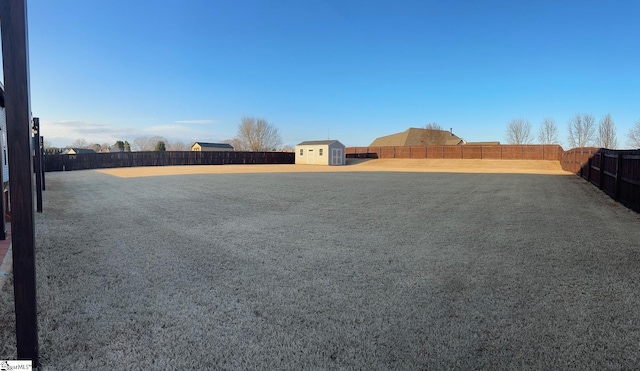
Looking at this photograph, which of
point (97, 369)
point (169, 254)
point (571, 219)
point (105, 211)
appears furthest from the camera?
point (105, 211)

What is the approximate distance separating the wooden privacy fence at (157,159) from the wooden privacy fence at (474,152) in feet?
40.7

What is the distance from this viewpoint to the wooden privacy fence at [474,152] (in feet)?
106

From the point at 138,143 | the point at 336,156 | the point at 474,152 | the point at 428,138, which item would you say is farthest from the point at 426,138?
the point at 138,143

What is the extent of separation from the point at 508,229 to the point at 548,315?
10.4ft

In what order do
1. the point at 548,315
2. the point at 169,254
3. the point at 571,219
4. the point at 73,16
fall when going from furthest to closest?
the point at 73,16 < the point at 571,219 < the point at 169,254 < the point at 548,315

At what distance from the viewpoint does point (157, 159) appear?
35.9 m

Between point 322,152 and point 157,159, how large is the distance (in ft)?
59.8

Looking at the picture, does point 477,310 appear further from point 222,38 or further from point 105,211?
point 222,38

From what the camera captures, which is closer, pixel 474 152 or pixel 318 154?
pixel 474 152

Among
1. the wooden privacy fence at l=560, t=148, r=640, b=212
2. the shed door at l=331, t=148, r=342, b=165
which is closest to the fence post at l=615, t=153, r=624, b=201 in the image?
the wooden privacy fence at l=560, t=148, r=640, b=212

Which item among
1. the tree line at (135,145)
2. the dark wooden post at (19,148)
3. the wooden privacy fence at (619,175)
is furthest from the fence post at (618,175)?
the tree line at (135,145)

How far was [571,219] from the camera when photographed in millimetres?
6133

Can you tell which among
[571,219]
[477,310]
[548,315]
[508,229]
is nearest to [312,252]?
[477,310]

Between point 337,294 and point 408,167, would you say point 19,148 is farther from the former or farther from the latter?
point 408,167
